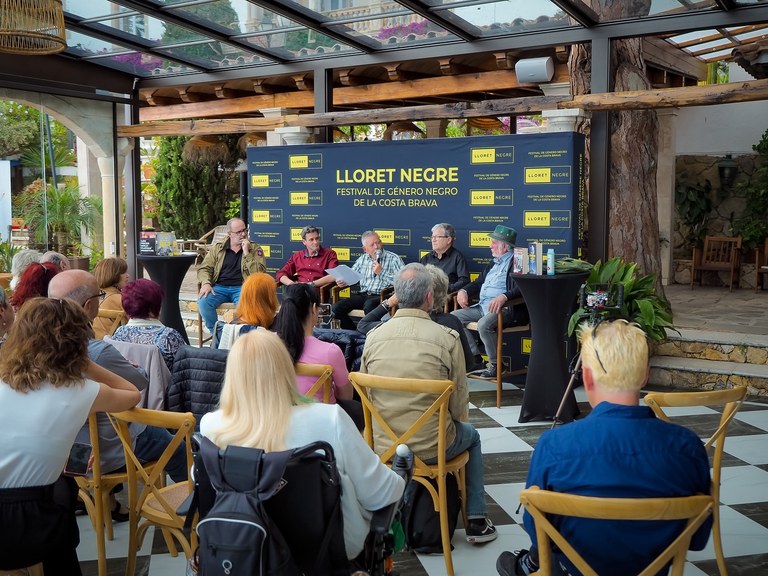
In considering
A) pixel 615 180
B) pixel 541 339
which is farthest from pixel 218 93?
pixel 541 339

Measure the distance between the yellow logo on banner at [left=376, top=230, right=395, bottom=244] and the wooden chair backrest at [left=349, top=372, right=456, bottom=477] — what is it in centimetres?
440

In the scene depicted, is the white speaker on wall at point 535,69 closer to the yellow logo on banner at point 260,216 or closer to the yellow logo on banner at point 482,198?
the yellow logo on banner at point 482,198

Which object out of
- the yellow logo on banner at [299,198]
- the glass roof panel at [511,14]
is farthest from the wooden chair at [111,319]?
the glass roof panel at [511,14]

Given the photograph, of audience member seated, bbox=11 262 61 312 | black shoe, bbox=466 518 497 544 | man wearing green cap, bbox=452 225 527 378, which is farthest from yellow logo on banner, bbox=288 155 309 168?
black shoe, bbox=466 518 497 544

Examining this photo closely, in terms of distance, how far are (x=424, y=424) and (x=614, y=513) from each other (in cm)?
129

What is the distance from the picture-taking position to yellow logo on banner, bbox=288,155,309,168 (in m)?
8.22

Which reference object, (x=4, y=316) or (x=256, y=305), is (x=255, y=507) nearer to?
(x=256, y=305)

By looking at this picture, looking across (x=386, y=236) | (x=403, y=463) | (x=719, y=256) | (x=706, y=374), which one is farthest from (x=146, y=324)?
(x=719, y=256)

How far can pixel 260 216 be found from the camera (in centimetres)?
862

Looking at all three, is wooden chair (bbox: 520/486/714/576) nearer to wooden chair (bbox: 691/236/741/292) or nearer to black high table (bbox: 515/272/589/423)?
black high table (bbox: 515/272/589/423)

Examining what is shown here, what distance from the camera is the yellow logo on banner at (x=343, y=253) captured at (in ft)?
26.3

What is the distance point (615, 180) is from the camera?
754cm

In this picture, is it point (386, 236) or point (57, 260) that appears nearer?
point (57, 260)

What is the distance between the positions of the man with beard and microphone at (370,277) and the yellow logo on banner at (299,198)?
3.51 feet
